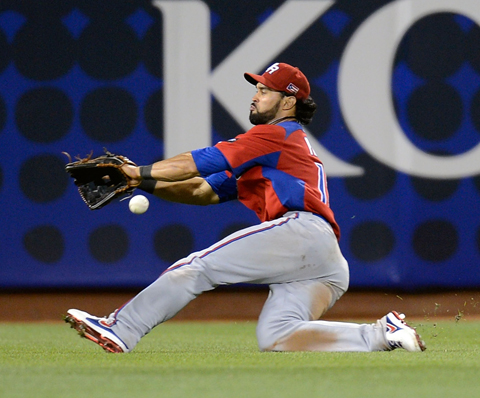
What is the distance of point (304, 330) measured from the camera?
14.6 ft

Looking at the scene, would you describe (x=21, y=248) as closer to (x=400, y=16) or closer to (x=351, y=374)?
(x=400, y=16)

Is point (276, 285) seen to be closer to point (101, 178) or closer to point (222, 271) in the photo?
point (222, 271)

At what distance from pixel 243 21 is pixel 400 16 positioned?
1.28 m

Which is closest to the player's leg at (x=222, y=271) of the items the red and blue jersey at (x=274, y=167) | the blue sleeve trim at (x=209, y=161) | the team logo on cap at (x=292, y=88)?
the red and blue jersey at (x=274, y=167)

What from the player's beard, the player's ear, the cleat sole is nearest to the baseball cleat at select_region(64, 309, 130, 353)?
the cleat sole

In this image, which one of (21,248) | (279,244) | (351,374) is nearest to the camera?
(351,374)

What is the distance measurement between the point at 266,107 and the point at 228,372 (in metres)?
1.76

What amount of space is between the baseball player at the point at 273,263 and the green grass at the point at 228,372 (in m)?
0.12

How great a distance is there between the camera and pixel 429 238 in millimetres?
7520

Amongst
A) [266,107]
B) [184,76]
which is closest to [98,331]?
[266,107]

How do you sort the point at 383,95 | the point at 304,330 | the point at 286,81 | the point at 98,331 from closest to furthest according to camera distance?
1. the point at 98,331
2. the point at 304,330
3. the point at 286,81
4. the point at 383,95

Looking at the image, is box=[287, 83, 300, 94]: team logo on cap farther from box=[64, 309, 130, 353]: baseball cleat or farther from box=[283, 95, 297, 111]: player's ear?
box=[64, 309, 130, 353]: baseball cleat

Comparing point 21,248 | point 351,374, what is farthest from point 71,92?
point 351,374

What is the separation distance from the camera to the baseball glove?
4.58 meters
